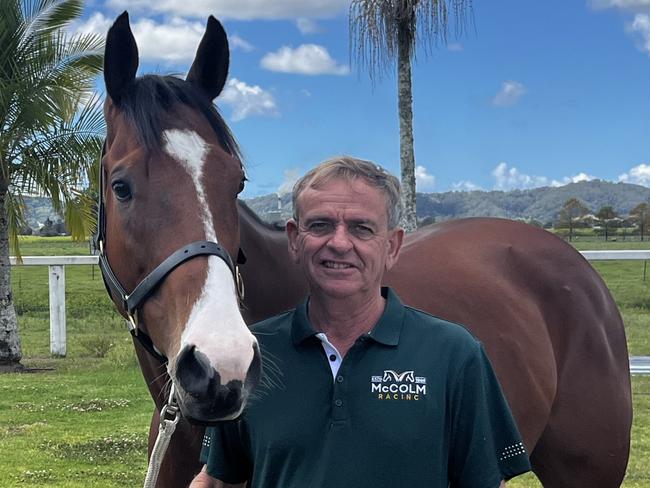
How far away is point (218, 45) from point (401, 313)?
1358 mm

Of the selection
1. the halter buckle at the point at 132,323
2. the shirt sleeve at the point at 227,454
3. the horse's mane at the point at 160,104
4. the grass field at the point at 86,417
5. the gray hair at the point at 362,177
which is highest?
the horse's mane at the point at 160,104

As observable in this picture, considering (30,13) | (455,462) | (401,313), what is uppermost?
(30,13)

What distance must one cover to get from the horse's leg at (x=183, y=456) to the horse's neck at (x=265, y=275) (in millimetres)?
456

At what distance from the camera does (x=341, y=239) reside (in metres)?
1.79

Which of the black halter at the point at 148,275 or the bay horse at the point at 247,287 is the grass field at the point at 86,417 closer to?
the bay horse at the point at 247,287

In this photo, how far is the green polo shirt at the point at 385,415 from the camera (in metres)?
1.69

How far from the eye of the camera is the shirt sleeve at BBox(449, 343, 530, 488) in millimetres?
1735

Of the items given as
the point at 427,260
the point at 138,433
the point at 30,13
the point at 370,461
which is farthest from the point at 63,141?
the point at 370,461

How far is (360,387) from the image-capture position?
1.72m

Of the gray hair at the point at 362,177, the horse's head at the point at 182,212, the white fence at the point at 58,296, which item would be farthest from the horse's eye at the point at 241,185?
the white fence at the point at 58,296

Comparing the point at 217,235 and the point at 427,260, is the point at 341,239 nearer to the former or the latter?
the point at 217,235

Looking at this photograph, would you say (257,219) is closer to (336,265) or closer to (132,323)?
(132,323)

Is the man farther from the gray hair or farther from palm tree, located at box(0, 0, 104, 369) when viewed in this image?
palm tree, located at box(0, 0, 104, 369)

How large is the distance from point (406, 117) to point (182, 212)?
916cm
